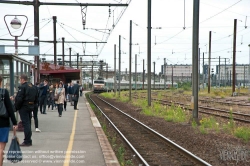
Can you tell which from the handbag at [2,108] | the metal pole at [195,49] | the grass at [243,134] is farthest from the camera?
the metal pole at [195,49]

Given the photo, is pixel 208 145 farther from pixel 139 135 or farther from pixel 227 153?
pixel 139 135

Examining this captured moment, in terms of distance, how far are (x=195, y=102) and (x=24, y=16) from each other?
803 centimetres

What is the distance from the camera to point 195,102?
18547mm

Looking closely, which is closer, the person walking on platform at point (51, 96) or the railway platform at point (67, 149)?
the railway platform at point (67, 149)

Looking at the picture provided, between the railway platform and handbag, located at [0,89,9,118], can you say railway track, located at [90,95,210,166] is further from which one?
handbag, located at [0,89,9,118]

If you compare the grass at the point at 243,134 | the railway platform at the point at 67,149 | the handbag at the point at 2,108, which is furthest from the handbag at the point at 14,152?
the grass at the point at 243,134

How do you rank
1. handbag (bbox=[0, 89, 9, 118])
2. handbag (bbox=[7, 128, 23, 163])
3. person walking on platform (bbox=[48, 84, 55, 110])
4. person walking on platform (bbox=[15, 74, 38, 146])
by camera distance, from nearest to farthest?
handbag (bbox=[0, 89, 9, 118]), handbag (bbox=[7, 128, 23, 163]), person walking on platform (bbox=[15, 74, 38, 146]), person walking on platform (bbox=[48, 84, 55, 110])

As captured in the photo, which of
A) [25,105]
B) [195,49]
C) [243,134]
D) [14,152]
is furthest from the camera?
[195,49]

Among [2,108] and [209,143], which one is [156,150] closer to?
[209,143]

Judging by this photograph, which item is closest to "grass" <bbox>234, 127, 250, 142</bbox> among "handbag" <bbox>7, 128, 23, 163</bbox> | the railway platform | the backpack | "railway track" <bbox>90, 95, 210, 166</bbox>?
"railway track" <bbox>90, 95, 210, 166</bbox>

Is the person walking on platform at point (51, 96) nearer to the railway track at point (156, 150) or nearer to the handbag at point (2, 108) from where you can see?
the railway track at point (156, 150)

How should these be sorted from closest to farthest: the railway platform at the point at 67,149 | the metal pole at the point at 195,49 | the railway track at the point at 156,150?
the railway platform at the point at 67,149 → the railway track at the point at 156,150 → the metal pole at the point at 195,49

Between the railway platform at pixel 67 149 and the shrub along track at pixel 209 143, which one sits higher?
the railway platform at pixel 67 149

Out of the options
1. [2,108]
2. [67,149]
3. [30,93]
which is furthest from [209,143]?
[2,108]
